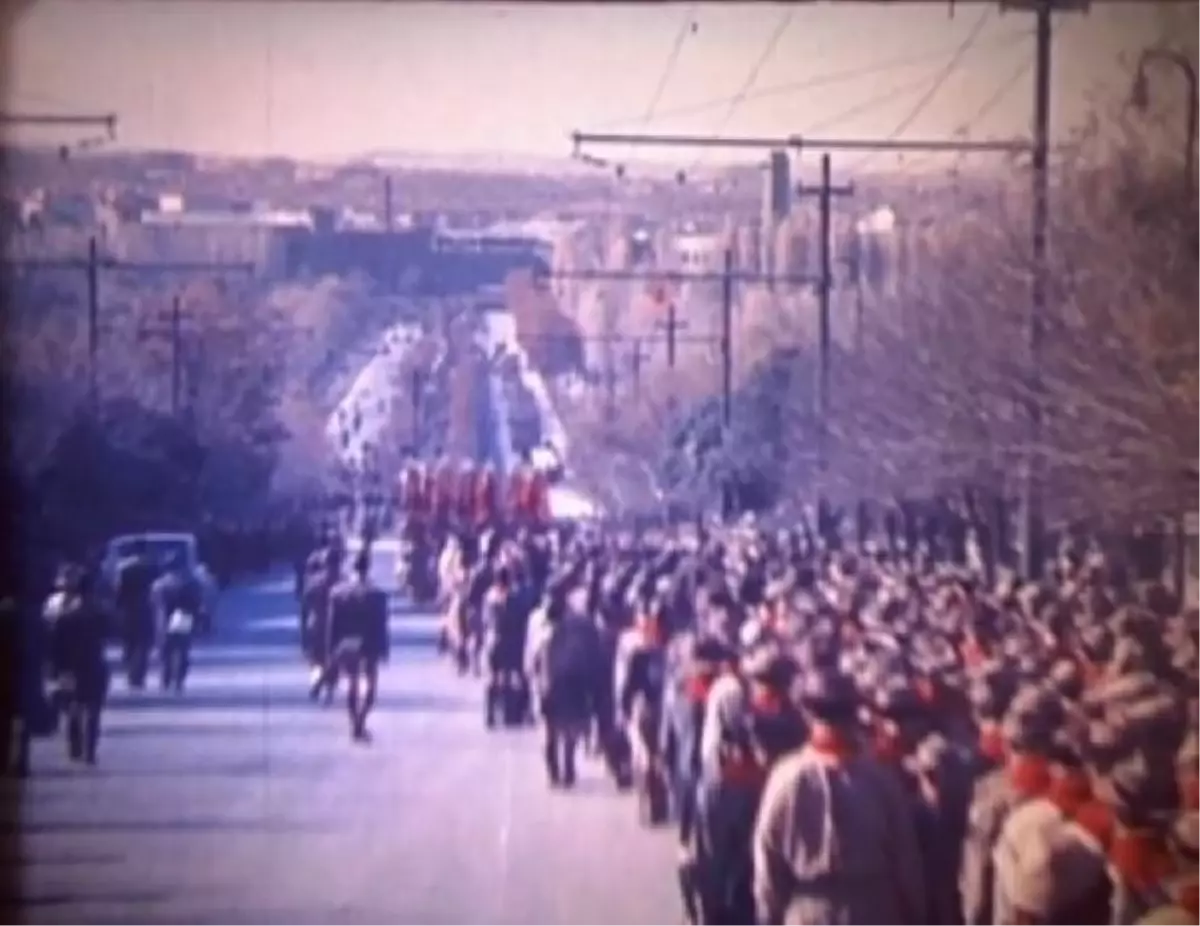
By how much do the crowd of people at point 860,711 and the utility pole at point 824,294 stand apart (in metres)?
0.15

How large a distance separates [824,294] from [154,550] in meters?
0.96

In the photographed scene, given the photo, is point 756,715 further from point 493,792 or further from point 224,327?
point 224,327

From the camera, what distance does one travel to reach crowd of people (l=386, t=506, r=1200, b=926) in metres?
2.95

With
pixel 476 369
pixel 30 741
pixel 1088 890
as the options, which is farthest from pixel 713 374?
pixel 30 741

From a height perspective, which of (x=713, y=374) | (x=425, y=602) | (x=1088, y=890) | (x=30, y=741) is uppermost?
(x=713, y=374)

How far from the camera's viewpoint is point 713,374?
118 inches

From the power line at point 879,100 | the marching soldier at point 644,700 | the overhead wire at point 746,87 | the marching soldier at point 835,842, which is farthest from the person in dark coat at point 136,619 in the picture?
the power line at point 879,100

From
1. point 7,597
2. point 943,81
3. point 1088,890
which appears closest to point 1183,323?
point 943,81

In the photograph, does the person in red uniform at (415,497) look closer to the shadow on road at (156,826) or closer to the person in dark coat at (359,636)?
the person in dark coat at (359,636)

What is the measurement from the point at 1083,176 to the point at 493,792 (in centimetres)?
115

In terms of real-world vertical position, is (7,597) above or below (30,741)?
above

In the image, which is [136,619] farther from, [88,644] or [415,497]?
[415,497]

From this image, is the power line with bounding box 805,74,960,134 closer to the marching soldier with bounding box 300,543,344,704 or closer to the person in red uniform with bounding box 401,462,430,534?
the person in red uniform with bounding box 401,462,430,534

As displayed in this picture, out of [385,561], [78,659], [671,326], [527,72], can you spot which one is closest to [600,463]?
[671,326]
